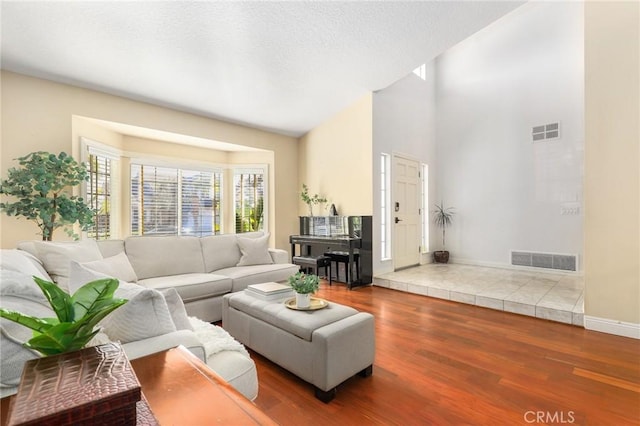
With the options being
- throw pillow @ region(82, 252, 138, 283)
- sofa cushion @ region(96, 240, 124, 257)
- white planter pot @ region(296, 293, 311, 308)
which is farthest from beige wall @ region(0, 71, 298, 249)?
white planter pot @ region(296, 293, 311, 308)

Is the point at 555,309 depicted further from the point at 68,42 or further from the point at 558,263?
the point at 68,42

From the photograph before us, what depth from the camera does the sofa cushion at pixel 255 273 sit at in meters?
3.19

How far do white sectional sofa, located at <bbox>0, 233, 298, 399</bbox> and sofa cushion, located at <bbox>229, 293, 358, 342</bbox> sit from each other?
42 cm

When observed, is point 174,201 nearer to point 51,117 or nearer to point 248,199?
point 248,199

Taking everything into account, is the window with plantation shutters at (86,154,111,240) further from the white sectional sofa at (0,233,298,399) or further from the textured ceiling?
the white sectional sofa at (0,233,298,399)

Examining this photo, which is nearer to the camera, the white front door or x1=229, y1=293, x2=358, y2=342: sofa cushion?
x1=229, y1=293, x2=358, y2=342: sofa cushion

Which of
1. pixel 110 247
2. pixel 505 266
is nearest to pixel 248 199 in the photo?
pixel 110 247

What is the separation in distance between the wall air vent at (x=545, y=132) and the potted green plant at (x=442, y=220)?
1842 millimetres

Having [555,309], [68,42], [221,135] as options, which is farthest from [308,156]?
[555,309]

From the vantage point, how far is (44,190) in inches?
111

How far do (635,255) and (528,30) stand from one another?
436cm

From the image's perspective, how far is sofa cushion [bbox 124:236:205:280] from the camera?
3010 millimetres

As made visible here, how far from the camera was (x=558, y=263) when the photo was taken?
4672 mm

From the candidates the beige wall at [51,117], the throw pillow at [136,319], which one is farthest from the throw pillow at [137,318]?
the beige wall at [51,117]
